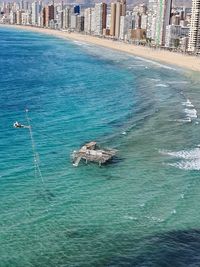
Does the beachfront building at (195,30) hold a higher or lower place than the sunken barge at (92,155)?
higher

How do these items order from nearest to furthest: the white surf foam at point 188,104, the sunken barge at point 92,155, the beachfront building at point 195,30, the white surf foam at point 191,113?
1. the sunken barge at point 92,155
2. the white surf foam at point 191,113
3. the white surf foam at point 188,104
4. the beachfront building at point 195,30

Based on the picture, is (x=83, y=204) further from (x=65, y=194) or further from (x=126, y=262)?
(x=126, y=262)

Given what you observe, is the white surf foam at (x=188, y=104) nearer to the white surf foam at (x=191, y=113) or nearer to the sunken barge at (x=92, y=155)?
the white surf foam at (x=191, y=113)

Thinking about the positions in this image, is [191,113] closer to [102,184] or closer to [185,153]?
[185,153]

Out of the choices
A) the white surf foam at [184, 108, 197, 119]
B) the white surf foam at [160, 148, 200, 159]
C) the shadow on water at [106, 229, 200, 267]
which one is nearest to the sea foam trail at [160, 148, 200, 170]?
the white surf foam at [160, 148, 200, 159]

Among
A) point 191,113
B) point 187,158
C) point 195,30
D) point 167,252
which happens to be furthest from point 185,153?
point 195,30

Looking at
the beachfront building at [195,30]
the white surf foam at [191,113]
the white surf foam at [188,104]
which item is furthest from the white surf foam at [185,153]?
the beachfront building at [195,30]

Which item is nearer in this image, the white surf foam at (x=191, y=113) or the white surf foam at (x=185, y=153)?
the white surf foam at (x=185, y=153)
